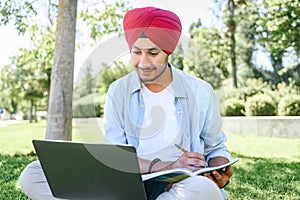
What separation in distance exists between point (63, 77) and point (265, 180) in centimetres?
215

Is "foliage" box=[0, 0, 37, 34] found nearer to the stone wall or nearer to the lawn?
the lawn

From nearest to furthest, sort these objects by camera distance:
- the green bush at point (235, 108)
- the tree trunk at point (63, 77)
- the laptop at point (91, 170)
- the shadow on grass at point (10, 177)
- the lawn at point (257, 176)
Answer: the laptop at point (91, 170) → the shadow on grass at point (10, 177) → the lawn at point (257, 176) → the tree trunk at point (63, 77) → the green bush at point (235, 108)

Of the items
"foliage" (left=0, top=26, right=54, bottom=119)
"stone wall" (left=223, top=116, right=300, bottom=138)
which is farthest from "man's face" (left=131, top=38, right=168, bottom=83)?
"stone wall" (left=223, top=116, right=300, bottom=138)

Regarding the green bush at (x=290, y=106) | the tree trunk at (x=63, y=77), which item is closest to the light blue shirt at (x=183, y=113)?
the tree trunk at (x=63, y=77)

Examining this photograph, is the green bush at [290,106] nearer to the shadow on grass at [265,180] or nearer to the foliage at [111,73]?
the shadow on grass at [265,180]

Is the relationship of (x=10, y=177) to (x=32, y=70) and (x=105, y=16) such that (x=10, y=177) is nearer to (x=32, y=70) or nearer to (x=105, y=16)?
(x=105, y=16)

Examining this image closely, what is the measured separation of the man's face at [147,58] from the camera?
1610mm

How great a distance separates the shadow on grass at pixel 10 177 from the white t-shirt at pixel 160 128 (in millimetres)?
1150

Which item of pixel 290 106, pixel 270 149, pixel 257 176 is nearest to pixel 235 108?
pixel 290 106

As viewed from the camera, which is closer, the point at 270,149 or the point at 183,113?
the point at 183,113

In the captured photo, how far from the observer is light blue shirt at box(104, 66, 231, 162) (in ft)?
5.65

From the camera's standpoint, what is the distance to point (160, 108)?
178 centimetres

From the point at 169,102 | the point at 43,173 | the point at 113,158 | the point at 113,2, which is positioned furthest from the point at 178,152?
the point at 113,2

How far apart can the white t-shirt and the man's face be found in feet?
0.45
